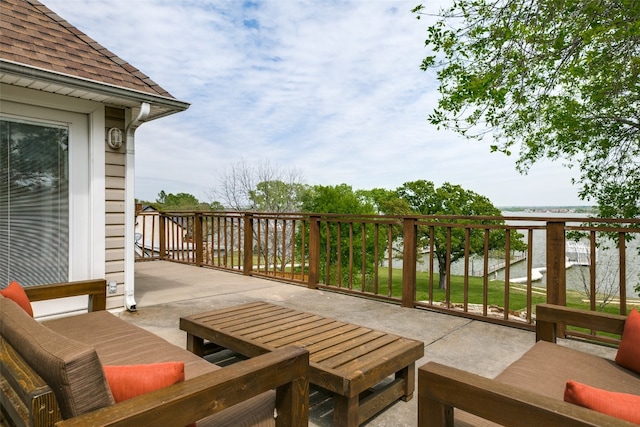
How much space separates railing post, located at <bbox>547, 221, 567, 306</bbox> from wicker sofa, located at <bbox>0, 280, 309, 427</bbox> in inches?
107

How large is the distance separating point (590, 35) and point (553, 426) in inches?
218

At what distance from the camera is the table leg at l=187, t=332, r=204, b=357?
2.53 meters

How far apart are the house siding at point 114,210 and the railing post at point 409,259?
3.01 meters

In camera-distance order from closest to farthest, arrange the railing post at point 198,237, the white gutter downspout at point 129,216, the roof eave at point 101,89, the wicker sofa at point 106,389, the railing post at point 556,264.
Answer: the wicker sofa at point 106,389, the roof eave at point 101,89, the railing post at point 556,264, the white gutter downspout at point 129,216, the railing post at point 198,237

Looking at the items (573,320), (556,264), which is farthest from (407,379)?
(556,264)

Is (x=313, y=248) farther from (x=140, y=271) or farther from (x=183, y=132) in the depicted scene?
(x=183, y=132)

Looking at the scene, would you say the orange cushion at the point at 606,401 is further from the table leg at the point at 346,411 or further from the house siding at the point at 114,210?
the house siding at the point at 114,210

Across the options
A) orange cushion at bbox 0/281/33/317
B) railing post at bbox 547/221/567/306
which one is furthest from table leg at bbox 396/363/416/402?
orange cushion at bbox 0/281/33/317

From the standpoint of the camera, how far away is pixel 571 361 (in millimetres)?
1780

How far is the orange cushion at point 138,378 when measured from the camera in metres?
1.06

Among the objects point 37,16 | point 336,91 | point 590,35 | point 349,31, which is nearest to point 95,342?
point 37,16

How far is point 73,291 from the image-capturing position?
2564 millimetres

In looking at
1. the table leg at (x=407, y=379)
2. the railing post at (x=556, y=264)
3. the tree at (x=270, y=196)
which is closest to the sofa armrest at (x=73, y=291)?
the table leg at (x=407, y=379)

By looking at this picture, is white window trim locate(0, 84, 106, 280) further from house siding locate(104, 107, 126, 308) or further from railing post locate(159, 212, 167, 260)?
→ railing post locate(159, 212, 167, 260)
